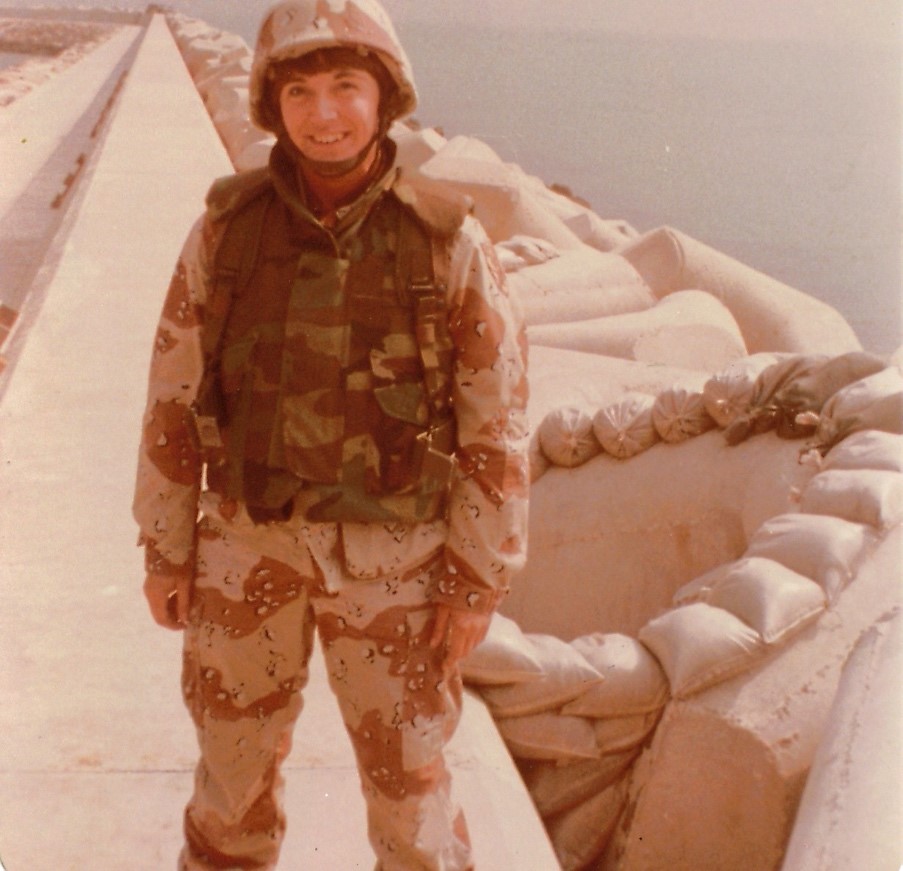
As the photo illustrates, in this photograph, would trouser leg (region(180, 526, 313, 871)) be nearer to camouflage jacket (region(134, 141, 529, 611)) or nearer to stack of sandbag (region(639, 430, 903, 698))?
camouflage jacket (region(134, 141, 529, 611))

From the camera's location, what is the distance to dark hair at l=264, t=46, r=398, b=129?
1.72 metres

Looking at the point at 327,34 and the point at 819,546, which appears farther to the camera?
the point at 819,546

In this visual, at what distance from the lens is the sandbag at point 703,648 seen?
9.98ft

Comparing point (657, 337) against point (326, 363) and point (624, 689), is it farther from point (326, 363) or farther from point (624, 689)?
point (326, 363)

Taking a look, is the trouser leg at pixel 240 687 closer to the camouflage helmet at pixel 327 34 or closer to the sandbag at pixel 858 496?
the camouflage helmet at pixel 327 34

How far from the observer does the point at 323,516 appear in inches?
70.4

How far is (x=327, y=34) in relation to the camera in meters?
1.68

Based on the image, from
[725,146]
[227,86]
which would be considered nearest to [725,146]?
[725,146]

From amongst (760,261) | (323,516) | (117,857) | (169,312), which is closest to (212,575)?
(323,516)

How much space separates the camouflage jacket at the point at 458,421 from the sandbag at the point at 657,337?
13.3ft

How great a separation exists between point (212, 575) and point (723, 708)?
151 centimetres

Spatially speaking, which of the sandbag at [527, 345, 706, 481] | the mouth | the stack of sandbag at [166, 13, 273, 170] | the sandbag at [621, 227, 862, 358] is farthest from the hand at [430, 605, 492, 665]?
the sandbag at [621, 227, 862, 358]

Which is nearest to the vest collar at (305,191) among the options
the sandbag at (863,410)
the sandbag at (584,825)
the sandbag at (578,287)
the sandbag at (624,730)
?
the sandbag at (624,730)

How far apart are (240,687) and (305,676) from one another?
11 cm
